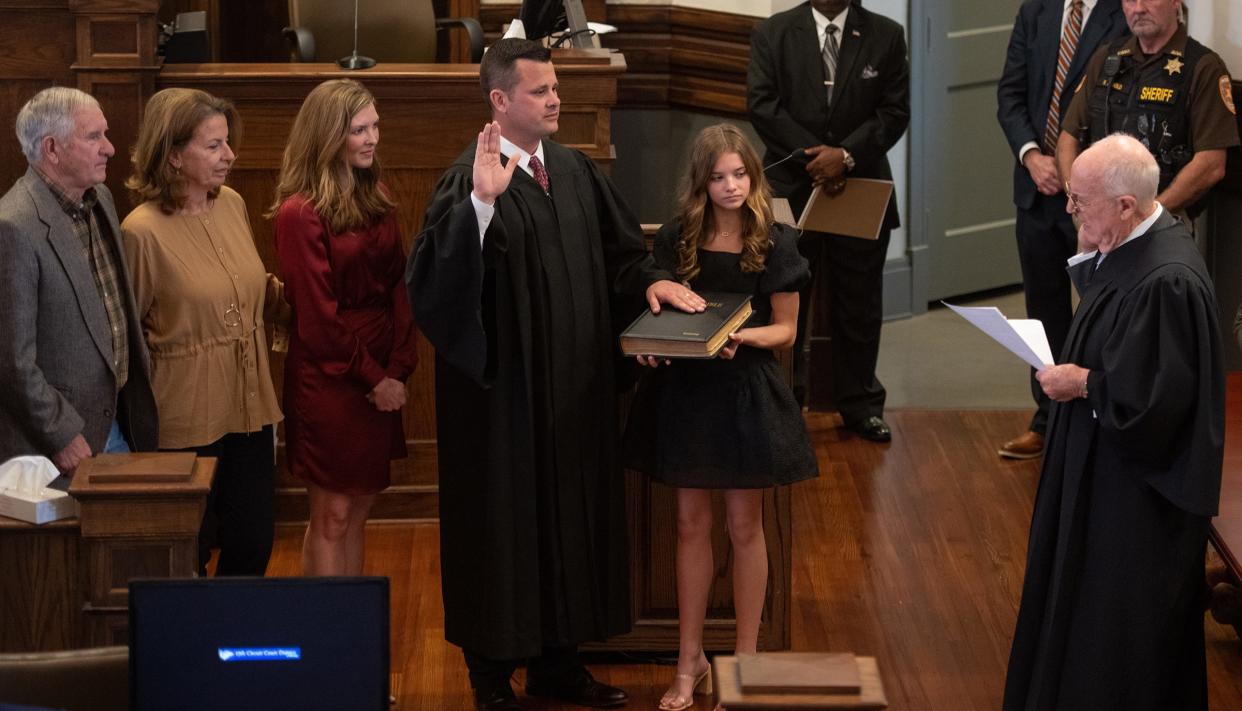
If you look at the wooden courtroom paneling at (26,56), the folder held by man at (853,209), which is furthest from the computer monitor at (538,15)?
the wooden courtroom paneling at (26,56)

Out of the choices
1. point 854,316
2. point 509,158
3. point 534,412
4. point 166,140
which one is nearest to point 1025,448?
point 854,316

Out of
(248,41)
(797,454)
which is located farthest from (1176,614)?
(248,41)

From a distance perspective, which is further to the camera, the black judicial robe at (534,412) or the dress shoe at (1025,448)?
the dress shoe at (1025,448)

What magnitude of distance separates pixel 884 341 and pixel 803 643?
3.49 meters

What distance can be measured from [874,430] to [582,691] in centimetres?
253

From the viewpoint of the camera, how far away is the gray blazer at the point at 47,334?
379cm

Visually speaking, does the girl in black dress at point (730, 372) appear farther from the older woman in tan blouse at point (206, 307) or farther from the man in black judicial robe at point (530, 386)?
the older woman in tan blouse at point (206, 307)

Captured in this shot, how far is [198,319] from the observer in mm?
4223

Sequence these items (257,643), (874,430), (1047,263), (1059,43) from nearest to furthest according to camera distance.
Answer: (257,643) < (1059,43) < (1047,263) < (874,430)

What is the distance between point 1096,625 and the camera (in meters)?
3.86

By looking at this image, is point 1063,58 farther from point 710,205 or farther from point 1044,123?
point 710,205

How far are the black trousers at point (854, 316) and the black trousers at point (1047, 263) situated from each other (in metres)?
0.60

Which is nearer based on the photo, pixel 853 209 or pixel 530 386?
pixel 530 386

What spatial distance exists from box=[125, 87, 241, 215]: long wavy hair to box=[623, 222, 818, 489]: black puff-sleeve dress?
3.82ft
